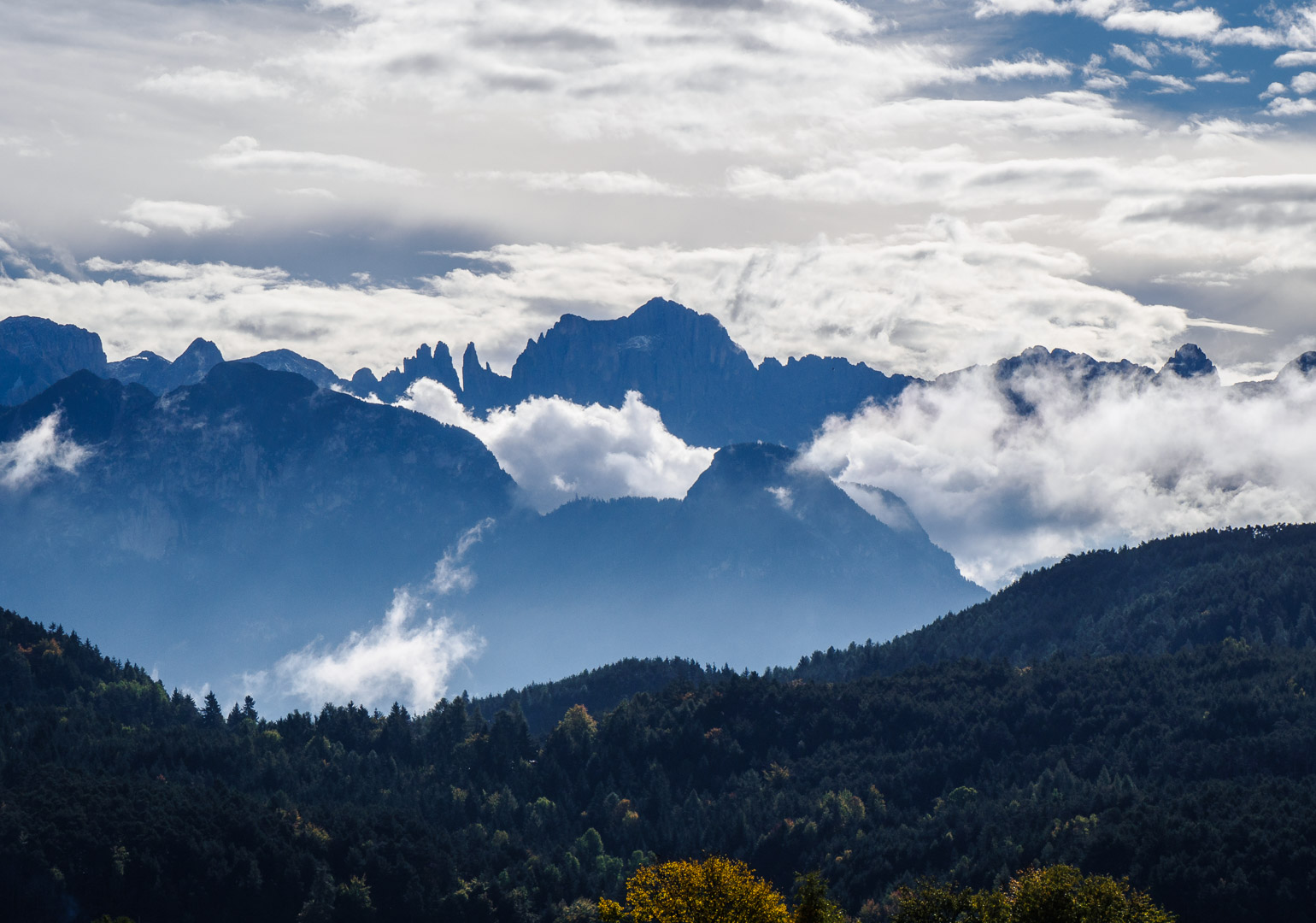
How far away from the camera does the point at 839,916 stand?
147000 millimetres

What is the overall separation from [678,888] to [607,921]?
1383 cm

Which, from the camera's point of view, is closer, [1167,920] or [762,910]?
[762,910]

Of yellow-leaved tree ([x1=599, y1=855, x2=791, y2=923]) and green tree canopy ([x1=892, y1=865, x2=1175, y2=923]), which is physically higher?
yellow-leaved tree ([x1=599, y1=855, x2=791, y2=923])

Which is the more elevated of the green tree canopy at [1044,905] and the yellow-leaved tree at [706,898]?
the yellow-leaved tree at [706,898]

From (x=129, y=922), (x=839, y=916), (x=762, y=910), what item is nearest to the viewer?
(x=762, y=910)

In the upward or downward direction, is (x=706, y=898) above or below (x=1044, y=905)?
above

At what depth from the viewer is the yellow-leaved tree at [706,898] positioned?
136 meters

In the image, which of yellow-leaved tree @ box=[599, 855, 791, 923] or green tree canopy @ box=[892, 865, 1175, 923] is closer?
green tree canopy @ box=[892, 865, 1175, 923]

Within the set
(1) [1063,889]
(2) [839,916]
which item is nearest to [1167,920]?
(1) [1063,889]

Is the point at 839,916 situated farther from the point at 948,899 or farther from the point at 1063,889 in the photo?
the point at 1063,889

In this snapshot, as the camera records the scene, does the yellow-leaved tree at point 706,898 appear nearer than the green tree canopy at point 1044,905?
No

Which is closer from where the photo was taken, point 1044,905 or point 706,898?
point 1044,905

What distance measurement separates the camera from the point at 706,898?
139 metres

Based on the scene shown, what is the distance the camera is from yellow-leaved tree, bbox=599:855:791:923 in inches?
5369
